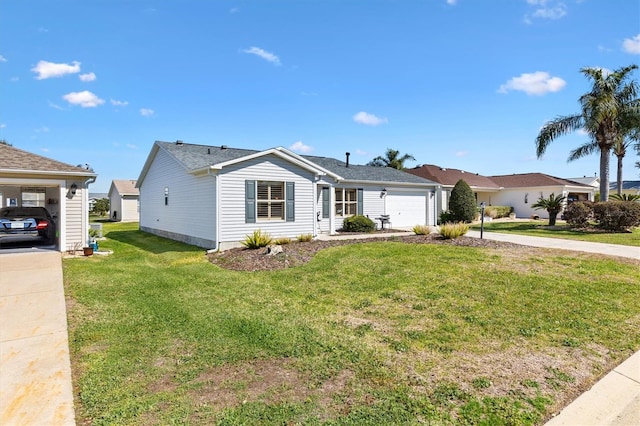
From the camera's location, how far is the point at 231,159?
11906mm

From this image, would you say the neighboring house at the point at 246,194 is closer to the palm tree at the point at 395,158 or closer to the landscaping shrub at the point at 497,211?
the landscaping shrub at the point at 497,211

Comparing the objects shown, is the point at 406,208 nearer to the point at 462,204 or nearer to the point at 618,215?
the point at 462,204

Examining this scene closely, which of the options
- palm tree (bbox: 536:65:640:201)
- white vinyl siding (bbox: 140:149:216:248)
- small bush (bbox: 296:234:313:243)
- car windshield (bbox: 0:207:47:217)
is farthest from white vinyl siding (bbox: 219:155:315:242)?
palm tree (bbox: 536:65:640:201)

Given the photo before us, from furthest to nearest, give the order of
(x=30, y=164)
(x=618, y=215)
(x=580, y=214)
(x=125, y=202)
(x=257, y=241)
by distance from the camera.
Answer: (x=125, y=202) < (x=580, y=214) < (x=618, y=215) < (x=257, y=241) < (x=30, y=164)

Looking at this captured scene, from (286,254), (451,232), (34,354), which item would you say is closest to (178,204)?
(286,254)

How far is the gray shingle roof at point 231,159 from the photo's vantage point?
45.4 feet

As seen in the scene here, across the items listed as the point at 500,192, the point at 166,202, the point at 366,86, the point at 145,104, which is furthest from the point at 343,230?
the point at 500,192

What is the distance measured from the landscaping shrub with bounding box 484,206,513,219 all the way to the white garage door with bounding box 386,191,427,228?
9.37 m

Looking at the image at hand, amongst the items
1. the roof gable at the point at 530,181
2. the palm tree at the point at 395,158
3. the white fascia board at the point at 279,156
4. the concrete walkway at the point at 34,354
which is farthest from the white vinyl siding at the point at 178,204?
the roof gable at the point at 530,181

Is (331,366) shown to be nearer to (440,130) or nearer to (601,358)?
(601,358)

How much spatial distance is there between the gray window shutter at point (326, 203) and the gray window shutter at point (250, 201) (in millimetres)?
4570

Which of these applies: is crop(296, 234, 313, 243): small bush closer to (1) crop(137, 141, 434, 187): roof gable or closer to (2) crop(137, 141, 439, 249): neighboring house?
(2) crop(137, 141, 439, 249): neighboring house

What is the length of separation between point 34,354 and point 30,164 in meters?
9.85

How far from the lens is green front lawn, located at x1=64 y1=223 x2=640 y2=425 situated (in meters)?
2.86
